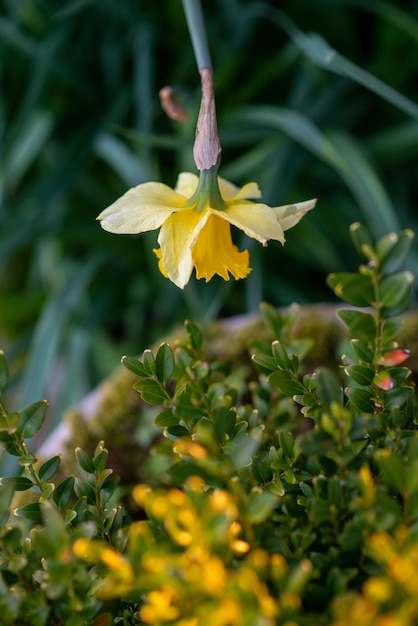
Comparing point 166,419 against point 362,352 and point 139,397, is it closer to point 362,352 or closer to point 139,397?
point 362,352

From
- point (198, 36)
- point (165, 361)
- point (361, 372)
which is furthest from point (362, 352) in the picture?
point (198, 36)

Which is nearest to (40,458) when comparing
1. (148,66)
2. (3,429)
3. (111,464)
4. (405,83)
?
(111,464)

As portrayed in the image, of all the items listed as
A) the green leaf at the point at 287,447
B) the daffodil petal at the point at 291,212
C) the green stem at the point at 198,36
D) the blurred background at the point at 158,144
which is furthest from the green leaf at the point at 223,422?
the blurred background at the point at 158,144

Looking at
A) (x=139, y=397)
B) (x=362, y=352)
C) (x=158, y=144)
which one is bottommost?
(x=139, y=397)

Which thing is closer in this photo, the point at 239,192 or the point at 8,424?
the point at 8,424

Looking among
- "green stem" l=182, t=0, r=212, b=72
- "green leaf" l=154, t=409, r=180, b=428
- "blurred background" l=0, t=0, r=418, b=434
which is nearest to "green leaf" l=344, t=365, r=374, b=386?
"green leaf" l=154, t=409, r=180, b=428

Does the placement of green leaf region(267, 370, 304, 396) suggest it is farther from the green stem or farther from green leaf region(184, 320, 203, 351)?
the green stem
